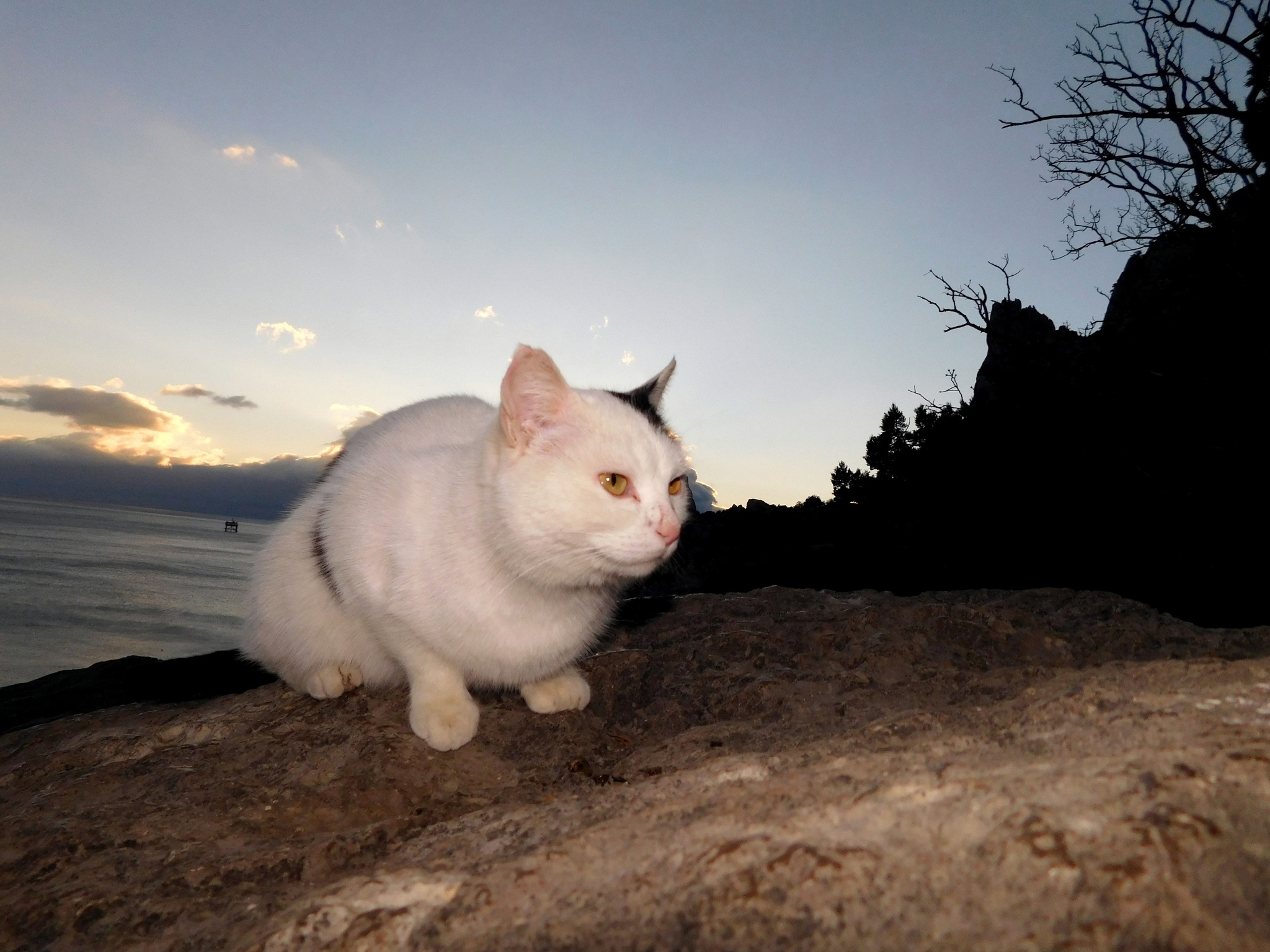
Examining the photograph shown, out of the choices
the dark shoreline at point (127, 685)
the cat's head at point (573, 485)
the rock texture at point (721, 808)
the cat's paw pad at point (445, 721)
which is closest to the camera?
the rock texture at point (721, 808)

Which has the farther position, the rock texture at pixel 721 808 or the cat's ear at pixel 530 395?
the cat's ear at pixel 530 395

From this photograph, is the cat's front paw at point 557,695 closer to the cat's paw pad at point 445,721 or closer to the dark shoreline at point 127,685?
the cat's paw pad at point 445,721

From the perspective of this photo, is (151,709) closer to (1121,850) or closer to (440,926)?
(440,926)

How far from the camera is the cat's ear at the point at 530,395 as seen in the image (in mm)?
2477

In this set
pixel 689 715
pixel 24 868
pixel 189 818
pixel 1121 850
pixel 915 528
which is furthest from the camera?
pixel 915 528

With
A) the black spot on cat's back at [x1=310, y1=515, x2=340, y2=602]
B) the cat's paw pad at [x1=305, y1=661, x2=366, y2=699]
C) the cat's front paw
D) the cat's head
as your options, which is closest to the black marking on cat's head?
the cat's head

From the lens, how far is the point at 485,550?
8.71ft

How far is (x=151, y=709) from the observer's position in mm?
3611

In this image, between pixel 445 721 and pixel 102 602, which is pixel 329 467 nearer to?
pixel 445 721

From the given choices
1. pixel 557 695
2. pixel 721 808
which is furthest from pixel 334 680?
pixel 721 808

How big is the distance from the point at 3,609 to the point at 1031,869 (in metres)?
30.0

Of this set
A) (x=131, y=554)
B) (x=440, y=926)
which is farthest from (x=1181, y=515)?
(x=131, y=554)

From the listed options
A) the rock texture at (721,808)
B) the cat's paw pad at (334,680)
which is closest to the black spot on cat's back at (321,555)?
the cat's paw pad at (334,680)

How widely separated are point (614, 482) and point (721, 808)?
129 centimetres
